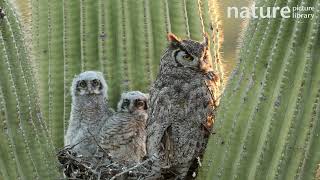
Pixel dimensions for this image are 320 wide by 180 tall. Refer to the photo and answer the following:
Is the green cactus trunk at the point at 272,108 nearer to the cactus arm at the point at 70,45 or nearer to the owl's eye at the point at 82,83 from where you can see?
the owl's eye at the point at 82,83

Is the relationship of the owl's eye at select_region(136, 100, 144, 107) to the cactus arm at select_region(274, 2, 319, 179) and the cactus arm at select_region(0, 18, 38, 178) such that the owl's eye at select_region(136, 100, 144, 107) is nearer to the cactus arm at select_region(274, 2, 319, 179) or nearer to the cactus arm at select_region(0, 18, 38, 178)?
the cactus arm at select_region(0, 18, 38, 178)

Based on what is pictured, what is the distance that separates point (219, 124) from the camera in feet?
12.1

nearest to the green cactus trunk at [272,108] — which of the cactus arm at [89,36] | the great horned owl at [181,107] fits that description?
the great horned owl at [181,107]

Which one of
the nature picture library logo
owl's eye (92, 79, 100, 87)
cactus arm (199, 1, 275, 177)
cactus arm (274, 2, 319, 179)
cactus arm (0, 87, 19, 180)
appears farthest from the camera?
owl's eye (92, 79, 100, 87)

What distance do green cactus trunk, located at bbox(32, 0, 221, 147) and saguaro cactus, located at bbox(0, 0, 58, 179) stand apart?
0.44 m

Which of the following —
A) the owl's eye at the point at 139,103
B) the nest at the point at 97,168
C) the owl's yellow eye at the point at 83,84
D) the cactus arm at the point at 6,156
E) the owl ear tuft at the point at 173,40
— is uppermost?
the owl ear tuft at the point at 173,40

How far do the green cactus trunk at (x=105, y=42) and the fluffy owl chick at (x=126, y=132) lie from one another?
82mm

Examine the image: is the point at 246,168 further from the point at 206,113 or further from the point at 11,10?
the point at 11,10

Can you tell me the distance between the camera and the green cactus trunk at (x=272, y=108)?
133 inches

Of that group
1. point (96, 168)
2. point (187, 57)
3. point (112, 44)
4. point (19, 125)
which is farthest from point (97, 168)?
point (112, 44)

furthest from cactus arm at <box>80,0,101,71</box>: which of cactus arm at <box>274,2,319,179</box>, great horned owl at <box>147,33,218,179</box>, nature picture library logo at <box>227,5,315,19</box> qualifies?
cactus arm at <box>274,2,319,179</box>

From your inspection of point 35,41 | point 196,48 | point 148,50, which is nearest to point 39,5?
point 35,41

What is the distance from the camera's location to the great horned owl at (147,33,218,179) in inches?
152

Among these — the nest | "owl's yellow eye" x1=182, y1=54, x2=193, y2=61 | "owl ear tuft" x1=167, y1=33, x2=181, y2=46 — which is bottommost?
the nest
